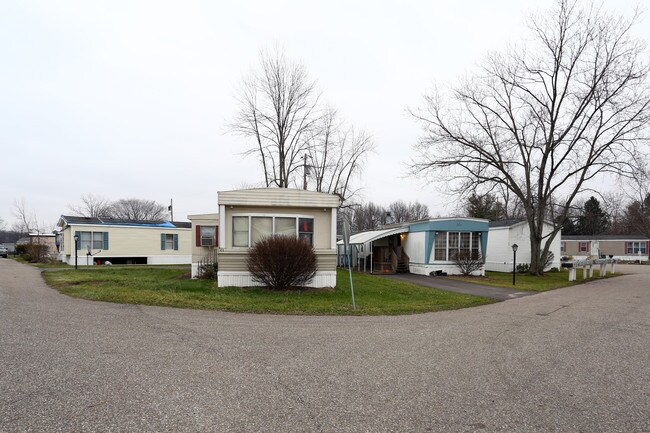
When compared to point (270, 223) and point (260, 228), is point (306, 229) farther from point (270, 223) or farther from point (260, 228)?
point (260, 228)

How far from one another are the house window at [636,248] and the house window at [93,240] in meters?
54.8

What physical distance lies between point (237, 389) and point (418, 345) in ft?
10.3

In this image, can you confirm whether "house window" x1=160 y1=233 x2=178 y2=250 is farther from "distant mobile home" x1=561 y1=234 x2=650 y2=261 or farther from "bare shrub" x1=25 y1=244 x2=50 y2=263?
"distant mobile home" x1=561 y1=234 x2=650 y2=261

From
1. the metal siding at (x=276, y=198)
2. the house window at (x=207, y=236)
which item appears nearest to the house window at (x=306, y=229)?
the metal siding at (x=276, y=198)

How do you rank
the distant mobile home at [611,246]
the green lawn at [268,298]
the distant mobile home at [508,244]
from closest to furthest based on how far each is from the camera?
the green lawn at [268,298] → the distant mobile home at [508,244] → the distant mobile home at [611,246]

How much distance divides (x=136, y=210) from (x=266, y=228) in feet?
254

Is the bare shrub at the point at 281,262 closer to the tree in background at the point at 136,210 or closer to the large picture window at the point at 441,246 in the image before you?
the large picture window at the point at 441,246

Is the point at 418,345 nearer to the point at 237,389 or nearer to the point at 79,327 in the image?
the point at 237,389

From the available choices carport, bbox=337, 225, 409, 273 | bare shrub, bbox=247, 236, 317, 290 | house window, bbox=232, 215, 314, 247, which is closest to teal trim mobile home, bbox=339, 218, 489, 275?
carport, bbox=337, 225, 409, 273

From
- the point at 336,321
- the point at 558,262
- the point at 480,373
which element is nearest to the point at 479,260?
the point at 558,262

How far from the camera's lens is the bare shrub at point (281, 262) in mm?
12445

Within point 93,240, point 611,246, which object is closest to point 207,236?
point 93,240

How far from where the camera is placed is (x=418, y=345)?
6285 mm

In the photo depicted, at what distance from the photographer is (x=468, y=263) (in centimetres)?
2264
